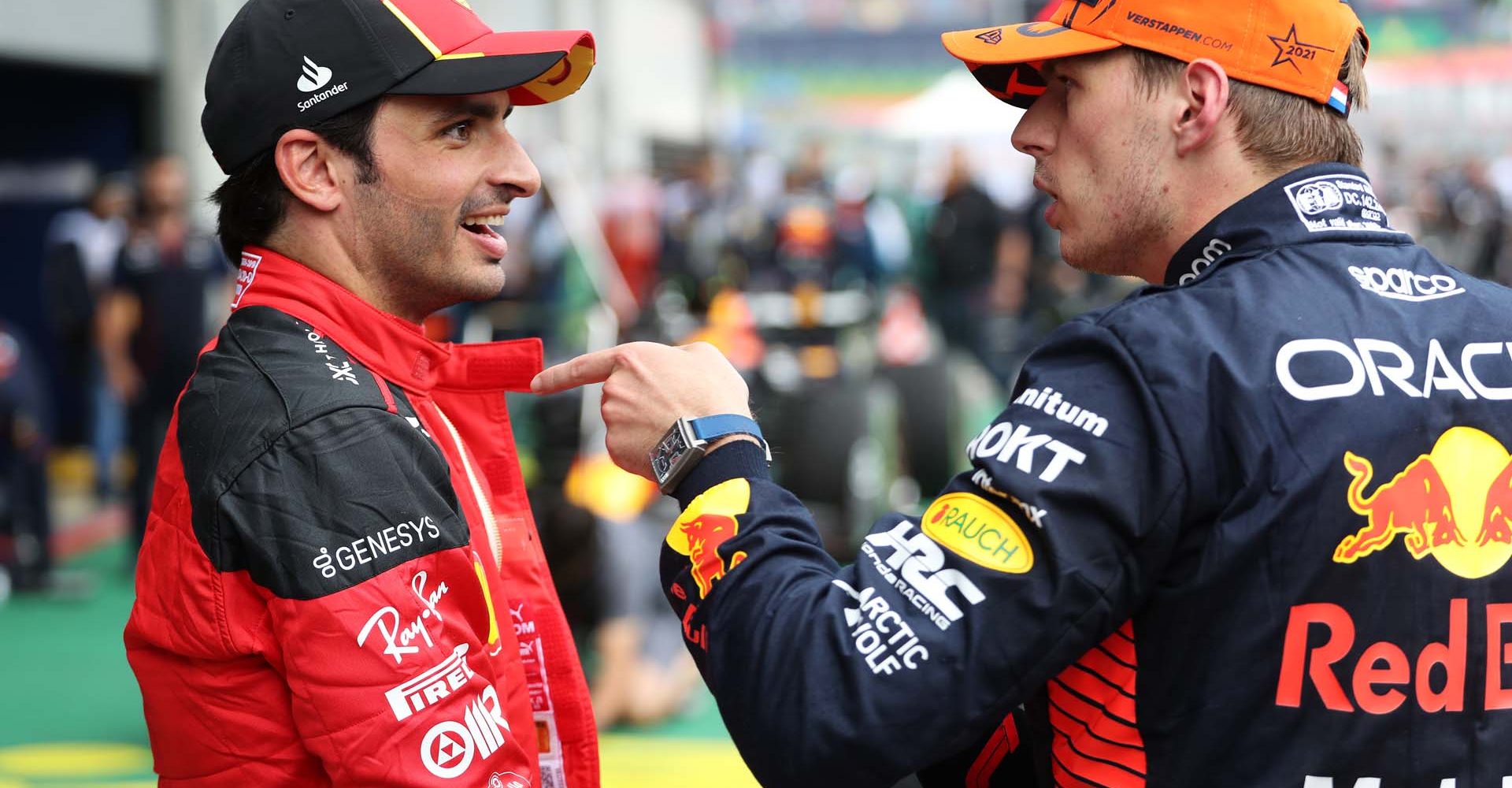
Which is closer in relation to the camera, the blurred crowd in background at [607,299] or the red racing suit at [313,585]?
the red racing suit at [313,585]

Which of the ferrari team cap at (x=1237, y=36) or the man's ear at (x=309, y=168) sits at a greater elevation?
the ferrari team cap at (x=1237, y=36)

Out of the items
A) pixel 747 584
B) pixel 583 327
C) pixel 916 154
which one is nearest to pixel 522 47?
pixel 747 584

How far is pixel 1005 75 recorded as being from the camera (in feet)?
6.20

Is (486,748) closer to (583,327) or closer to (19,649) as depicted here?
(19,649)

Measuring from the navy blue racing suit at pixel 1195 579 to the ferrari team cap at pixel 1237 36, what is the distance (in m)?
0.26

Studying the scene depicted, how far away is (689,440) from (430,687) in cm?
39

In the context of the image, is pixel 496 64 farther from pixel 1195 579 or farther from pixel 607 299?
pixel 607 299

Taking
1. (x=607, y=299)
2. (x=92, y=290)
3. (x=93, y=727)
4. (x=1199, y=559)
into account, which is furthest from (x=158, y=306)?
(x=1199, y=559)

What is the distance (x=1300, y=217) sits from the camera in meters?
1.62

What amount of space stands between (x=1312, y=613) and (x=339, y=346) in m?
1.12

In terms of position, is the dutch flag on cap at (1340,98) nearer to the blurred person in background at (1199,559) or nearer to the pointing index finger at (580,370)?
the blurred person in background at (1199,559)

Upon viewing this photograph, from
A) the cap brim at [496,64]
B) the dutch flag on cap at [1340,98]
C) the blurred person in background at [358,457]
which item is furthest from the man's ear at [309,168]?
the dutch flag on cap at [1340,98]

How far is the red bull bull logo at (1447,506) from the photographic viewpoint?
4.75ft

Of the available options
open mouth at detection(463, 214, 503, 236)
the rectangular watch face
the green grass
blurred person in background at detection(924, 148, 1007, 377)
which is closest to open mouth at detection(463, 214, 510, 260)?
open mouth at detection(463, 214, 503, 236)
